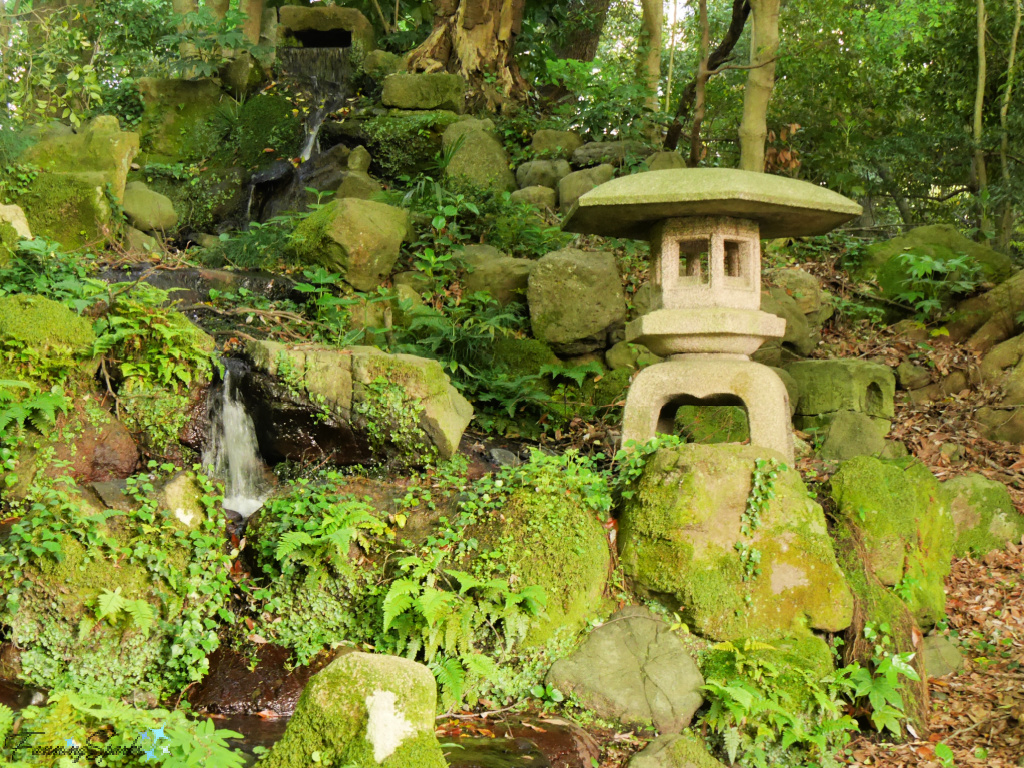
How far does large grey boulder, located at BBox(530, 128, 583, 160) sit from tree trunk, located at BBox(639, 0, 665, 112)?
8.00 feet

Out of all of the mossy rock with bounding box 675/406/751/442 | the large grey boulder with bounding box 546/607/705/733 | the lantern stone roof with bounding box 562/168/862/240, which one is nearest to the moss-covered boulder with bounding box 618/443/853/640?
the large grey boulder with bounding box 546/607/705/733

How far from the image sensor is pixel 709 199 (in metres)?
6.42

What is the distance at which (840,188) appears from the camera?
47.9ft

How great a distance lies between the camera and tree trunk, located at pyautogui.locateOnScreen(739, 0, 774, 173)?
1152cm

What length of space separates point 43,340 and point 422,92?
899cm

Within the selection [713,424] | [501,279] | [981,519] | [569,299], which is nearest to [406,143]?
[501,279]

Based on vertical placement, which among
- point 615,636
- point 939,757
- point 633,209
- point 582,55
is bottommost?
point 939,757

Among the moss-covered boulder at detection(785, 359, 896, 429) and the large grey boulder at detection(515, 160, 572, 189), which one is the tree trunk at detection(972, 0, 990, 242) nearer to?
the moss-covered boulder at detection(785, 359, 896, 429)

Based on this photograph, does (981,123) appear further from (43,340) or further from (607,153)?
Result: (43,340)

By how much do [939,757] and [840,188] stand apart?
11363 mm

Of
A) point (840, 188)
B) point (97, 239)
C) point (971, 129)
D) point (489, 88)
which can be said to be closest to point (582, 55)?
point (489, 88)

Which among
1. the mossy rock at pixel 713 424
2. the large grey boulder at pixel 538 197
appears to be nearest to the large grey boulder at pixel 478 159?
the large grey boulder at pixel 538 197

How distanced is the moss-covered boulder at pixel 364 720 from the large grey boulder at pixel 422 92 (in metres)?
11.7

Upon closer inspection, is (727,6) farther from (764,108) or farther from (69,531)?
(69,531)
